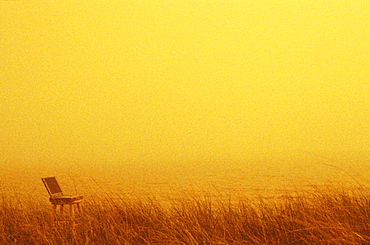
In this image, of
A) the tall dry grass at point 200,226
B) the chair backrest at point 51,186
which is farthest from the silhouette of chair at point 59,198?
the tall dry grass at point 200,226

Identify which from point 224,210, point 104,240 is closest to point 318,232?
point 224,210

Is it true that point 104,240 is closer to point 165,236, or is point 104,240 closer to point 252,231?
point 165,236

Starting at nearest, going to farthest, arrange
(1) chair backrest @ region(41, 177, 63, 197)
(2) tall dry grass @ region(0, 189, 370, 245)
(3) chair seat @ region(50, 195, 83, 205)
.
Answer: (2) tall dry grass @ region(0, 189, 370, 245), (3) chair seat @ region(50, 195, 83, 205), (1) chair backrest @ region(41, 177, 63, 197)

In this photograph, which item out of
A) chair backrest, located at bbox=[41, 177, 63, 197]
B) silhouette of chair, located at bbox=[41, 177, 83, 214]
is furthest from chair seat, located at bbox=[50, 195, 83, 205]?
chair backrest, located at bbox=[41, 177, 63, 197]

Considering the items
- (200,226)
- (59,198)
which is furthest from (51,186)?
(200,226)

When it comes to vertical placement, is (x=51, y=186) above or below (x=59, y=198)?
above

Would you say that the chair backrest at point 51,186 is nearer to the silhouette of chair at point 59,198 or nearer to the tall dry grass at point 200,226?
the silhouette of chair at point 59,198

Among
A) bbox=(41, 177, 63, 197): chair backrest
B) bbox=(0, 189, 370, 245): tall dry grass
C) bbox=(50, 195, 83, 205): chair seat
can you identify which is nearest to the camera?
bbox=(0, 189, 370, 245): tall dry grass

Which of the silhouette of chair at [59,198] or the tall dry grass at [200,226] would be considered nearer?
the tall dry grass at [200,226]

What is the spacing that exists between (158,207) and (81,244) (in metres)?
1.25

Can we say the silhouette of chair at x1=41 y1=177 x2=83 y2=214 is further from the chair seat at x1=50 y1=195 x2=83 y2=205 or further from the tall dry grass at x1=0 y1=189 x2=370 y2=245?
the tall dry grass at x1=0 y1=189 x2=370 y2=245

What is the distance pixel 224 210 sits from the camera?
4.54 m

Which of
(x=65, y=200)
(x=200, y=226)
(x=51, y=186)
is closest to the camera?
(x=200, y=226)

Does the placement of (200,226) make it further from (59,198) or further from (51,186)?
(51,186)
